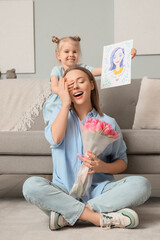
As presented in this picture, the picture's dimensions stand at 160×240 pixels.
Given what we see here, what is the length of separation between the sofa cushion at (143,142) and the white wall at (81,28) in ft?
9.35

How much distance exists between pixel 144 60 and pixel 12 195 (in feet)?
9.72

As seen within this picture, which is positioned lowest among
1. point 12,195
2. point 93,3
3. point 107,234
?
point 12,195

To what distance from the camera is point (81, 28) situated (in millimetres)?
4816

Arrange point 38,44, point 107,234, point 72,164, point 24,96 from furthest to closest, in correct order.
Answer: point 38,44, point 24,96, point 72,164, point 107,234

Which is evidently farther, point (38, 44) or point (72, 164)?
point (38, 44)

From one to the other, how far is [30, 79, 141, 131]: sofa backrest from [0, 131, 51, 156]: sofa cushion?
0.63 meters

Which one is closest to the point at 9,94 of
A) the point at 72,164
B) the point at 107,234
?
the point at 72,164

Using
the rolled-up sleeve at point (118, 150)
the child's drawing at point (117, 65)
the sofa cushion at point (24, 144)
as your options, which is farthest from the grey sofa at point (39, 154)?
the child's drawing at point (117, 65)

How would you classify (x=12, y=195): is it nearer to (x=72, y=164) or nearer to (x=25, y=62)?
(x=72, y=164)

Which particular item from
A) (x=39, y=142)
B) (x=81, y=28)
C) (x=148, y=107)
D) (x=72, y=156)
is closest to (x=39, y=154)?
(x=39, y=142)

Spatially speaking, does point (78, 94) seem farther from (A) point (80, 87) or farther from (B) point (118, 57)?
(B) point (118, 57)

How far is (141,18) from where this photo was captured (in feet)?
15.1

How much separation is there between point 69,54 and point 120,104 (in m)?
0.55

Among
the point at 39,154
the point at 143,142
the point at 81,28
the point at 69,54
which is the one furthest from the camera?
the point at 81,28
